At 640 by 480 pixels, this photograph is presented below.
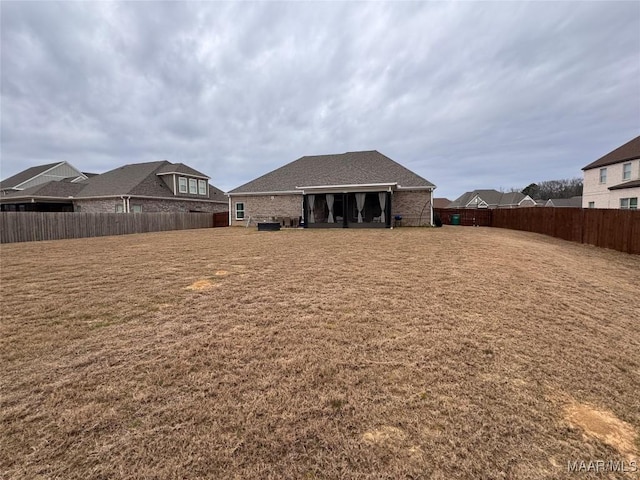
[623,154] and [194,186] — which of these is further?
[194,186]

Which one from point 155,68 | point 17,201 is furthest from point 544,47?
point 17,201

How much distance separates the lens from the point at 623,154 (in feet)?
75.9

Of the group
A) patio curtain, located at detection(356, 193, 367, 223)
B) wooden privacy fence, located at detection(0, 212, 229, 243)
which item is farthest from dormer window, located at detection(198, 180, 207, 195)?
patio curtain, located at detection(356, 193, 367, 223)

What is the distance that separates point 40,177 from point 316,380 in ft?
140

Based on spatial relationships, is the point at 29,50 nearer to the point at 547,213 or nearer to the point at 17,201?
the point at 17,201

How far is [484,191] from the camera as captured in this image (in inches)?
2335

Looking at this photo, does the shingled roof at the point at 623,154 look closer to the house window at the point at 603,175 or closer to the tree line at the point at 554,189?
the house window at the point at 603,175

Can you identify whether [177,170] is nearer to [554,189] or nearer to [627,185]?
[627,185]

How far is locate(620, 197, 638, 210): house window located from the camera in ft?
68.0

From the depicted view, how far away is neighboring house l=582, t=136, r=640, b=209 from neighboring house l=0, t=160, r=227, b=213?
36.2 metres

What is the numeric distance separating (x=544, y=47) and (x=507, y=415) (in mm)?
21576

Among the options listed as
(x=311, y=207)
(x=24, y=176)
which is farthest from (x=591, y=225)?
(x=24, y=176)

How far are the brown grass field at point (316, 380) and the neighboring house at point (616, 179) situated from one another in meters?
23.2

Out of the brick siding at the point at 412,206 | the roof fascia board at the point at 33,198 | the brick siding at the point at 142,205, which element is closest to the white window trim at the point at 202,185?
the brick siding at the point at 142,205
